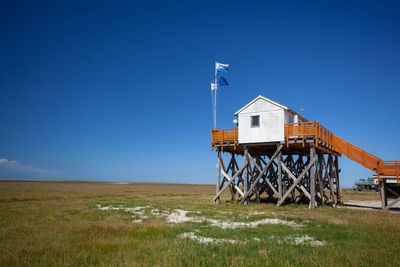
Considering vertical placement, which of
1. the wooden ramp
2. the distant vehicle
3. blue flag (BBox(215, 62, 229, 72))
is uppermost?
blue flag (BBox(215, 62, 229, 72))

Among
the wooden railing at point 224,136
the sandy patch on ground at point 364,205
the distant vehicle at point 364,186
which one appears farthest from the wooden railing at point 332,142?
the distant vehicle at point 364,186

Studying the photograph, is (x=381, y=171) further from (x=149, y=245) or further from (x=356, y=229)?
(x=149, y=245)

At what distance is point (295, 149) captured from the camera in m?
25.6

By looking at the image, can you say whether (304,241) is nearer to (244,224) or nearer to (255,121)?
(244,224)

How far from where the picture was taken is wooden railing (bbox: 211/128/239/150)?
82.2 ft

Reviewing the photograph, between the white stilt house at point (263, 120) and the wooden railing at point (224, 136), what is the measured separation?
22.0 inches

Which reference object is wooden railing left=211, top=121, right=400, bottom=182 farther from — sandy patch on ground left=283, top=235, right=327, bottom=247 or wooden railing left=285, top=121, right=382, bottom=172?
sandy patch on ground left=283, top=235, right=327, bottom=247

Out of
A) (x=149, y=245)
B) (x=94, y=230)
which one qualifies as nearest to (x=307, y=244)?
(x=149, y=245)

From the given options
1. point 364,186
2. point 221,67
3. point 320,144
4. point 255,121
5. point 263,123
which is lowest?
point 364,186

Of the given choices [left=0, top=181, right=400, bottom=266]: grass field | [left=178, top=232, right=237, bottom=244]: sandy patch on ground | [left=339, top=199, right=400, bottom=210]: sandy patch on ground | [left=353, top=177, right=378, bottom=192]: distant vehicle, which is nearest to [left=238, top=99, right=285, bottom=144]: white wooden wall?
[left=339, top=199, right=400, bottom=210]: sandy patch on ground

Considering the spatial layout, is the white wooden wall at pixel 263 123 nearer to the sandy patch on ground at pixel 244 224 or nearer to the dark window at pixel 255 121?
Answer: the dark window at pixel 255 121

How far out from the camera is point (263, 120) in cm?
2367

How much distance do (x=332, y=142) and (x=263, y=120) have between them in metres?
7.26

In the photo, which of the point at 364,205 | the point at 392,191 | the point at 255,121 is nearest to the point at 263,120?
the point at 255,121
